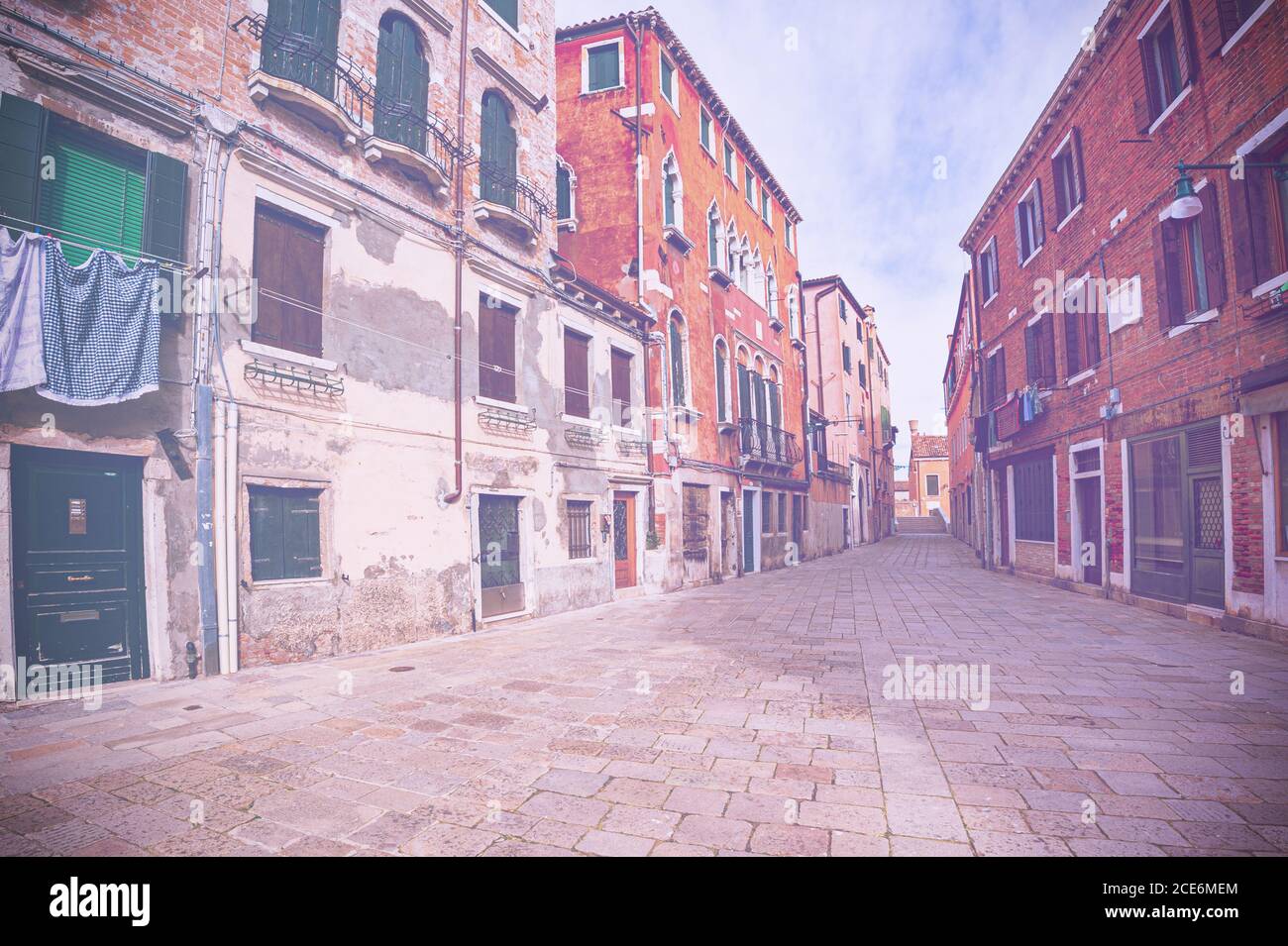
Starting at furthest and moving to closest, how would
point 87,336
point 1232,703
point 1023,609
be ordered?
point 1023,609
point 87,336
point 1232,703

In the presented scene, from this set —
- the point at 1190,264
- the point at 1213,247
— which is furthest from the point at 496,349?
the point at 1190,264

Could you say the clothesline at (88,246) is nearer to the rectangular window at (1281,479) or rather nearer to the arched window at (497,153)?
the arched window at (497,153)

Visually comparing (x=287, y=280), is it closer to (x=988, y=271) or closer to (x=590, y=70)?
(x=590, y=70)

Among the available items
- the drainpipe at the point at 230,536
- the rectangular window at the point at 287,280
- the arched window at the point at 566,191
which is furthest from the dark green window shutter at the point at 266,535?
the arched window at the point at 566,191

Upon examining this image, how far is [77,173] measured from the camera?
5.98 meters

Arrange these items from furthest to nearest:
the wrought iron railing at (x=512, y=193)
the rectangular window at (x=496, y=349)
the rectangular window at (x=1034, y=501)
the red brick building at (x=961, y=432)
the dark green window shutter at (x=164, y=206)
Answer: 1. the red brick building at (x=961, y=432)
2. the rectangular window at (x=1034, y=501)
3. the wrought iron railing at (x=512, y=193)
4. the rectangular window at (x=496, y=349)
5. the dark green window shutter at (x=164, y=206)

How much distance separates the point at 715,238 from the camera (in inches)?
753

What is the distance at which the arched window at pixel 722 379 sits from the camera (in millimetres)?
18516

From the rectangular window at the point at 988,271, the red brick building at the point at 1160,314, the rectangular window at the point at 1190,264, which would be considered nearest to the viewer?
the red brick building at the point at 1160,314

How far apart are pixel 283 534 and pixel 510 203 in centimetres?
675

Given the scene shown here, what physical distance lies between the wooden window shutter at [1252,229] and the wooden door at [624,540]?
33.8 feet
